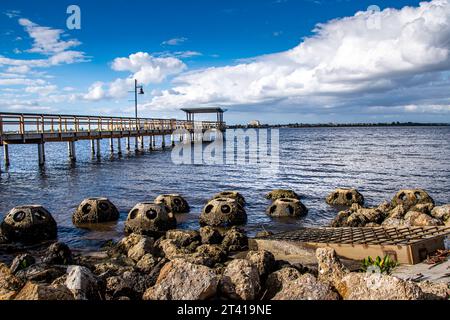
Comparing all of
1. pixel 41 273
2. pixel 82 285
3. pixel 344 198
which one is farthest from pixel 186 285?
pixel 344 198

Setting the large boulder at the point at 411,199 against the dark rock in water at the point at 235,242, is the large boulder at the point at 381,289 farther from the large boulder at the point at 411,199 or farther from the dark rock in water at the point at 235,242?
the large boulder at the point at 411,199

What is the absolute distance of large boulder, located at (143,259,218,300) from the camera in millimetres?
4719

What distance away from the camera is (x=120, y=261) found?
8.52 m

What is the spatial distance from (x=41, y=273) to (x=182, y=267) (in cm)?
330

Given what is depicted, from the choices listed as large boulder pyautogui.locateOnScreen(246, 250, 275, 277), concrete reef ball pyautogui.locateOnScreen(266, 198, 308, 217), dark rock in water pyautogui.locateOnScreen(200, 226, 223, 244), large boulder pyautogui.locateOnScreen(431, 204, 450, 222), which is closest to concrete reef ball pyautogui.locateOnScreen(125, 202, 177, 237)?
dark rock in water pyautogui.locateOnScreen(200, 226, 223, 244)

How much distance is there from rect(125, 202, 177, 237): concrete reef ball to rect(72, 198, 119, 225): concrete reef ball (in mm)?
1681

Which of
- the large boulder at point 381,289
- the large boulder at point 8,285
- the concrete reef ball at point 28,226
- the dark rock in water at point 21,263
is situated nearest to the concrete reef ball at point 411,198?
the large boulder at point 381,289

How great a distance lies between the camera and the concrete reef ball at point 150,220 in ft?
40.2

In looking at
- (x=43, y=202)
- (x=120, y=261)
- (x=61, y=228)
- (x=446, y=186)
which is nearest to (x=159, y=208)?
(x=61, y=228)
